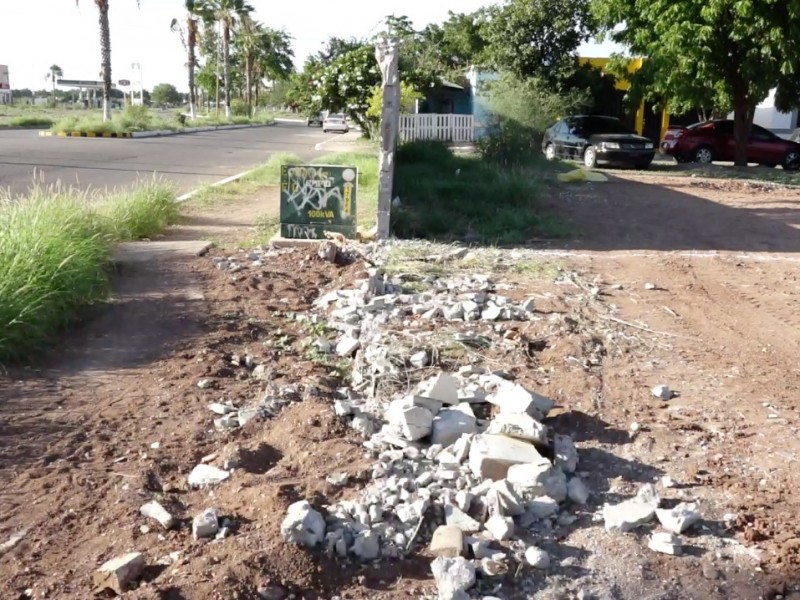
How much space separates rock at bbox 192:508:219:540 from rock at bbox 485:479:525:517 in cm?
125

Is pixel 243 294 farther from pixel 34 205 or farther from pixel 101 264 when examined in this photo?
pixel 34 205

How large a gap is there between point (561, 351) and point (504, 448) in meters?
2.14

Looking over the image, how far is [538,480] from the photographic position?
4.43 m

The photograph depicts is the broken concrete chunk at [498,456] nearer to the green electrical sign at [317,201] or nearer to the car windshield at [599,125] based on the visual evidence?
the green electrical sign at [317,201]

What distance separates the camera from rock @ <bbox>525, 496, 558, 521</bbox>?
4.34 meters

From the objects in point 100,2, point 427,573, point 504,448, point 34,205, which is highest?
point 100,2

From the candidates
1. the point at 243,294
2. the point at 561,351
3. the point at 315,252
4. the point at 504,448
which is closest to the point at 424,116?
the point at 315,252

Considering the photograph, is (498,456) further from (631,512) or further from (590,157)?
(590,157)

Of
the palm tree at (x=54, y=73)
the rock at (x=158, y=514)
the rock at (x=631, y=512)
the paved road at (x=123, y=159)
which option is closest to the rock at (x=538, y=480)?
the rock at (x=631, y=512)

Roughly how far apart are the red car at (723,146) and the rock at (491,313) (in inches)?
833

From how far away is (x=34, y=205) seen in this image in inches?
327

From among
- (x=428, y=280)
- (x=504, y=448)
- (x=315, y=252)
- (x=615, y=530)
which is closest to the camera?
(x=615, y=530)

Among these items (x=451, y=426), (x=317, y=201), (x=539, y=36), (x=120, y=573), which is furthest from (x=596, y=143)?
(x=120, y=573)

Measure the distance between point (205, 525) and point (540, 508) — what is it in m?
1.55
